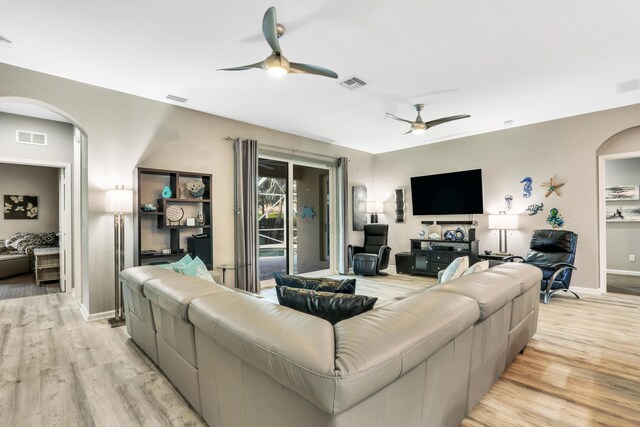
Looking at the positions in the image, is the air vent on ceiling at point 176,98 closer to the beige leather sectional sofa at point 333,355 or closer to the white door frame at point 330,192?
the white door frame at point 330,192

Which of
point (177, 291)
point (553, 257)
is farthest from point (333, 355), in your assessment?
point (553, 257)

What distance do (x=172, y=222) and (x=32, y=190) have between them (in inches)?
215

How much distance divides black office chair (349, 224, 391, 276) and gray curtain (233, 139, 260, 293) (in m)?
2.37

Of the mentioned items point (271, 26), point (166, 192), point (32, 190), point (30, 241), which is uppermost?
point (271, 26)

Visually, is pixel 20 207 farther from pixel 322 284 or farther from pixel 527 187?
pixel 527 187

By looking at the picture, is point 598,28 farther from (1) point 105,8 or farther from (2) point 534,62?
(1) point 105,8

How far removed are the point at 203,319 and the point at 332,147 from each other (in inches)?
222

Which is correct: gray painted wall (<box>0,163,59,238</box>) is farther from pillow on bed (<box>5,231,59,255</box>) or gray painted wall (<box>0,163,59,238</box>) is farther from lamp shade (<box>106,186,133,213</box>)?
lamp shade (<box>106,186,133,213</box>)

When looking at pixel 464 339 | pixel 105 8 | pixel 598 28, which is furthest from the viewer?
pixel 598 28

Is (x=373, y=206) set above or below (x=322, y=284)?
above

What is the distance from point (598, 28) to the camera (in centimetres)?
268

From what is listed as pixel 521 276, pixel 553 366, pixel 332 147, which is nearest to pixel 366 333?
pixel 521 276

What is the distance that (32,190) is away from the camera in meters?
7.16

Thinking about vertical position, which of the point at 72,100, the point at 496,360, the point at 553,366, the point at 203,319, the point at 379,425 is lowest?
the point at 553,366
